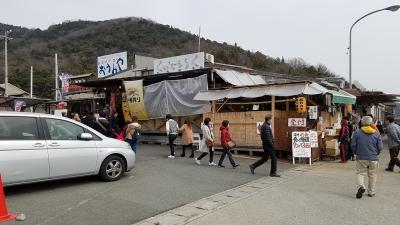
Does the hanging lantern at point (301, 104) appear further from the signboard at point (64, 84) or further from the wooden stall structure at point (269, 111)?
the signboard at point (64, 84)

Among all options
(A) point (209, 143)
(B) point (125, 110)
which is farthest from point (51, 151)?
(B) point (125, 110)

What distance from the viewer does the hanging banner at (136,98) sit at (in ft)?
65.0

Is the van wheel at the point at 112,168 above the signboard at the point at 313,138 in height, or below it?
below

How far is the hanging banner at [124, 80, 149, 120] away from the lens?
19.8 meters

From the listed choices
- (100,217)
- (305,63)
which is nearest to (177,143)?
(100,217)

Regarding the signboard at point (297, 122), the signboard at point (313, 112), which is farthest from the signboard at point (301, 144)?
the signboard at point (313, 112)

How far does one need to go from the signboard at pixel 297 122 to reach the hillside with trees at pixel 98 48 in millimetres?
37502

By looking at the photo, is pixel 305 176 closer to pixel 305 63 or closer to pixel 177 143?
pixel 177 143

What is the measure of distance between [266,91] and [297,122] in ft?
5.36

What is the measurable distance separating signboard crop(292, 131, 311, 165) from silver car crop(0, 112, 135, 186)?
263 inches

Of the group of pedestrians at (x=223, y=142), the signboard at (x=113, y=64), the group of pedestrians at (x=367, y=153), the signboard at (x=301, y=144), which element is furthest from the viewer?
the signboard at (x=113, y=64)

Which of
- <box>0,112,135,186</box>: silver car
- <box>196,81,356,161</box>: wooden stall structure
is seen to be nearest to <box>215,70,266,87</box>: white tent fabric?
<box>196,81,356,161</box>: wooden stall structure

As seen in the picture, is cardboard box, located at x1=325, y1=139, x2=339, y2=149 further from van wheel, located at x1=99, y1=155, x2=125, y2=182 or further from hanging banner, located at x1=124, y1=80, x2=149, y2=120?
hanging banner, located at x1=124, y1=80, x2=149, y2=120

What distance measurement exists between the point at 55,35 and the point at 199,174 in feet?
265
